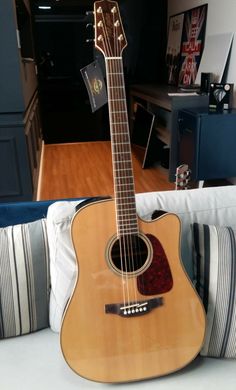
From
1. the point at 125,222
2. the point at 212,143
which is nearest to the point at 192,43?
the point at 212,143

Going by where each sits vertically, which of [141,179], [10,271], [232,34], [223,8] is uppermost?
[223,8]

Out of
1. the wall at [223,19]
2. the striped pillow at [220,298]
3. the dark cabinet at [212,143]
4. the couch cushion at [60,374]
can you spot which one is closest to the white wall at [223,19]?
the wall at [223,19]

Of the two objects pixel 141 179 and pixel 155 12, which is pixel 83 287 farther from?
pixel 155 12

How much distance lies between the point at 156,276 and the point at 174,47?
421 cm

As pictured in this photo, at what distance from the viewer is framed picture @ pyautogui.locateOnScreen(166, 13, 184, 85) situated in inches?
→ 174

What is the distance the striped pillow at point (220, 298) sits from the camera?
1097 mm

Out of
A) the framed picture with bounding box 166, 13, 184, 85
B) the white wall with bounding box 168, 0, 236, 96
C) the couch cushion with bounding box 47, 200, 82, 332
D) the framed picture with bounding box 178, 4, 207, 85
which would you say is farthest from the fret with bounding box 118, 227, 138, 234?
the framed picture with bounding box 166, 13, 184, 85

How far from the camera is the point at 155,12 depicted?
5.04 meters

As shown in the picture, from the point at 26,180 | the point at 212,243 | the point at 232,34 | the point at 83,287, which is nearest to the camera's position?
the point at 83,287

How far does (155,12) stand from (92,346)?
5089 mm

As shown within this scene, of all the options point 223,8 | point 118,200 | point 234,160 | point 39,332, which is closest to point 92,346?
point 39,332

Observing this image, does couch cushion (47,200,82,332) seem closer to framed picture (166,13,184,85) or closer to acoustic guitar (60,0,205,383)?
acoustic guitar (60,0,205,383)

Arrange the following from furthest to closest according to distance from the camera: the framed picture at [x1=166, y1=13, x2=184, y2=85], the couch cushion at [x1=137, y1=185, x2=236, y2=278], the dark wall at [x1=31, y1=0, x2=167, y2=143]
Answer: the dark wall at [x1=31, y1=0, x2=167, y2=143], the framed picture at [x1=166, y1=13, x2=184, y2=85], the couch cushion at [x1=137, y1=185, x2=236, y2=278]

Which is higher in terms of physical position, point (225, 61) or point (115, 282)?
point (225, 61)
